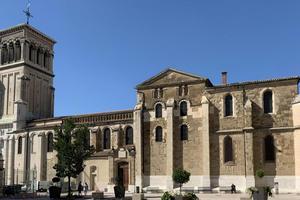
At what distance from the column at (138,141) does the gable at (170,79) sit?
238 centimetres

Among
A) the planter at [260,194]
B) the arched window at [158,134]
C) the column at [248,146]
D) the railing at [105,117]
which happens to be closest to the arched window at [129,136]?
the railing at [105,117]

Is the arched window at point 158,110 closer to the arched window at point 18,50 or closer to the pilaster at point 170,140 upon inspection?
the pilaster at point 170,140

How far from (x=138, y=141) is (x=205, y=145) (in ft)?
22.9

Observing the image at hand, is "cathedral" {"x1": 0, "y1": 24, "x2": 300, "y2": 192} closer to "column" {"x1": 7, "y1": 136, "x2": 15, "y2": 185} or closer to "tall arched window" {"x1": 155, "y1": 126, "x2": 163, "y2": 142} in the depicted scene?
"tall arched window" {"x1": 155, "y1": 126, "x2": 163, "y2": 142}

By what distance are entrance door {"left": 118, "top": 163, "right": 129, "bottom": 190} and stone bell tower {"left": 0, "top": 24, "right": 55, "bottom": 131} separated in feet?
56.8

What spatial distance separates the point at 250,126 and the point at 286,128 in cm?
307

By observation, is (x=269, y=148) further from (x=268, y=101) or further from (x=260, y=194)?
(x=260, y=194)

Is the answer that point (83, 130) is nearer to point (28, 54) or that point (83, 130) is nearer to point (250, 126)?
point (250, 126)

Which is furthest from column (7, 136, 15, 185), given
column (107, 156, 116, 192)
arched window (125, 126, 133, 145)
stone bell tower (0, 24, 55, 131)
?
arched window (125, 126, 133, 145)

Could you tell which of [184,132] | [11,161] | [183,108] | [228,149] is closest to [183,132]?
[184,132]

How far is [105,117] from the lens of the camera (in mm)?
48812

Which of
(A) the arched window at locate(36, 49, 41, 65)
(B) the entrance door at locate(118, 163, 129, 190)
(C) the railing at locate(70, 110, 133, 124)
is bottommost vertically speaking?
(B) the entrance door at locate(118, 163, 129, 190)

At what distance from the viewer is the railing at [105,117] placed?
156ft

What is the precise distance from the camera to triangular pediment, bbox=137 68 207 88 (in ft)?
141
